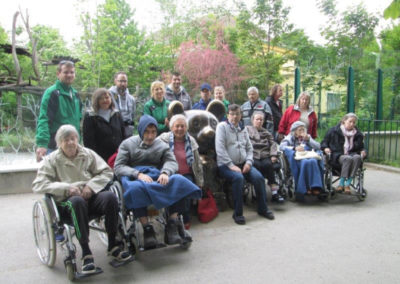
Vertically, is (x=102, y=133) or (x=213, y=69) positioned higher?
(x=213, y=69)

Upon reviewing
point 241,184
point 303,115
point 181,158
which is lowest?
point 241,184

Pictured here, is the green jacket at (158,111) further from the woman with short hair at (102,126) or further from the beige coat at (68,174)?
the beige coat at (68,174)

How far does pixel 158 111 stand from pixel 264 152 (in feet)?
5.16

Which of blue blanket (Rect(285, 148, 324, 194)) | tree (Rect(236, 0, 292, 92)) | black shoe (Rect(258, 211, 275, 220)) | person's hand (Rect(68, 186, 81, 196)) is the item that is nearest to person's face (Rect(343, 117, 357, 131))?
blue blanket (Rect(285, 148, 324, 194))

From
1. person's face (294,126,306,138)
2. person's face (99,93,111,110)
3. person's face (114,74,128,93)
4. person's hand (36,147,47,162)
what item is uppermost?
person's face (114,74,128,93)

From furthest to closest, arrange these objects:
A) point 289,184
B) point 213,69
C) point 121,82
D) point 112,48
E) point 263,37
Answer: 1. point 112,48
2. point 213,69
3. point 263,37
4. point 289,184
5. point 121,82

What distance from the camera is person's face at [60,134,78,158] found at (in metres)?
3.11

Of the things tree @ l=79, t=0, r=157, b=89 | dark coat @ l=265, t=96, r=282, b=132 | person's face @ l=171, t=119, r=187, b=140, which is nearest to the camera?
person's face @ l=171, t=119, r=187, b=140

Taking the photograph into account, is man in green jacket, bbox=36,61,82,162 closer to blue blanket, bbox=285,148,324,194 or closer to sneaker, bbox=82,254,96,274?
sneaker, bbox=82,254,96,274

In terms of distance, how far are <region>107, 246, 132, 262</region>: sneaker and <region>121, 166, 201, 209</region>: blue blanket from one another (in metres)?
0.37

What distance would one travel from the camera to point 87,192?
304 centimetres

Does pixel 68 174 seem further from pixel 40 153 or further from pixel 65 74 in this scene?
pixel 65 74

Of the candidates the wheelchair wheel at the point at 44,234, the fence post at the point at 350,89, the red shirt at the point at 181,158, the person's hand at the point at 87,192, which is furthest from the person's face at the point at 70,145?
the fence post at the point at 350,89

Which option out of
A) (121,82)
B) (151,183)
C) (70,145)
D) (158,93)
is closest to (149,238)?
(151,183)
